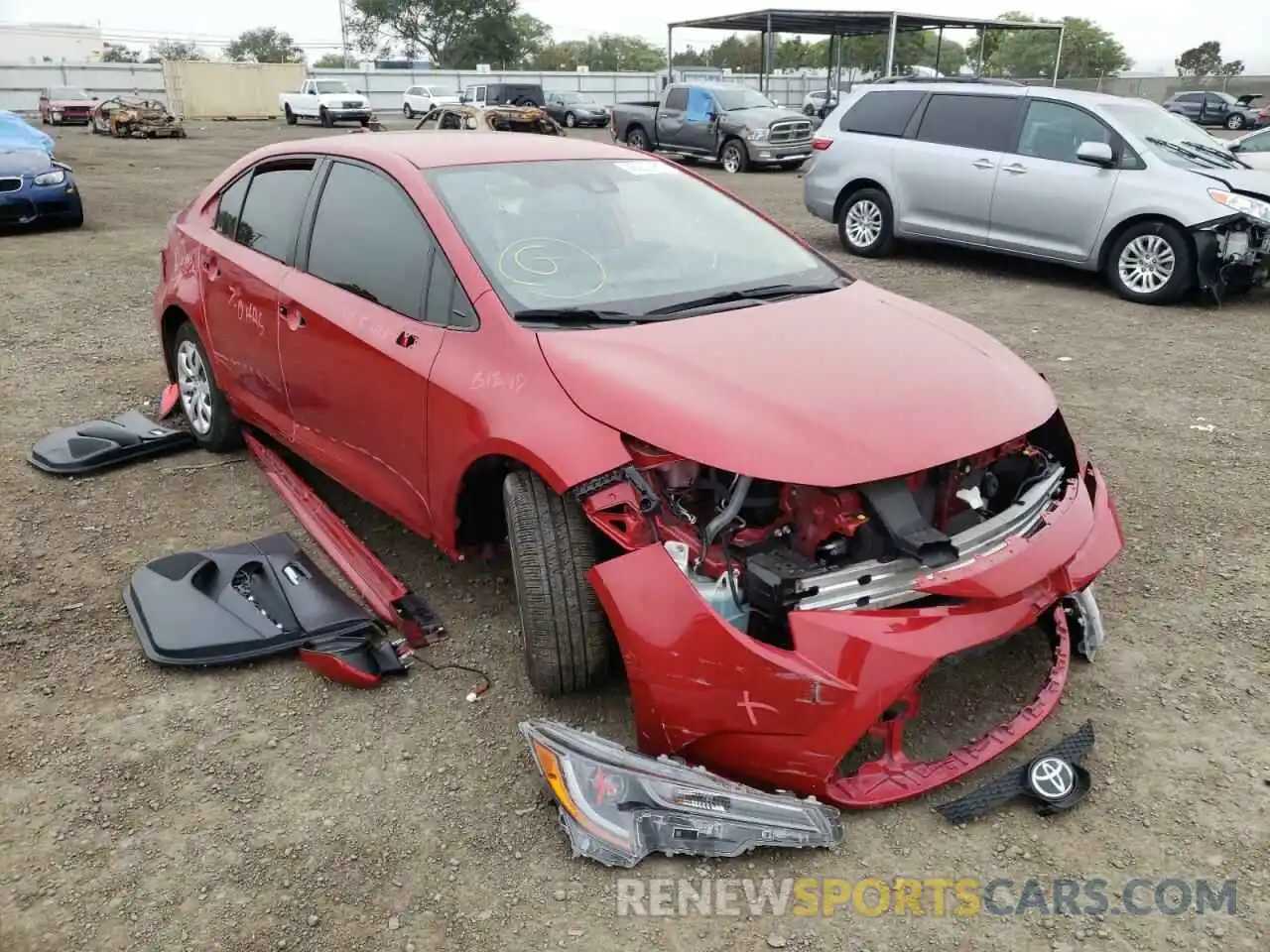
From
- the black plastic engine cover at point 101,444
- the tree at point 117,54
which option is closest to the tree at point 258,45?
the tree at point 117,54

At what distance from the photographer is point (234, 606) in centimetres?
341

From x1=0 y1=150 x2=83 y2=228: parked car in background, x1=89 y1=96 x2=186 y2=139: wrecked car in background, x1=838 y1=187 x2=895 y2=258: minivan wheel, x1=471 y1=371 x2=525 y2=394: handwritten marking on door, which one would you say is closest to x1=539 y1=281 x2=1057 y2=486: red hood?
x1=471 y1=371 x2=525 y2=394: handwritten marking on door

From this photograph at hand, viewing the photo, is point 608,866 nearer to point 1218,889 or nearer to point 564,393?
point 564,393

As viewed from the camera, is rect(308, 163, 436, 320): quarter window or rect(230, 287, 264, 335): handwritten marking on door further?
rect(230, 287, 264, 335): handwritten marking on door

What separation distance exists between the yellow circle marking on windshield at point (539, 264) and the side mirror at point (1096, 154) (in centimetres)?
656

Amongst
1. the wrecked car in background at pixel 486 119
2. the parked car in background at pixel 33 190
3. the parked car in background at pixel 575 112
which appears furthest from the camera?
the parked car in background at pixel 575 112

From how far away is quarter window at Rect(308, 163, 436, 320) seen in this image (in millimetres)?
3369

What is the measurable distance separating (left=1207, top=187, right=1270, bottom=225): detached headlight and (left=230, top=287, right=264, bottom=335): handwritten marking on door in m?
7.43

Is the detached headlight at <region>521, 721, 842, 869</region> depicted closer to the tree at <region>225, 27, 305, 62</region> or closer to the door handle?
the door handle

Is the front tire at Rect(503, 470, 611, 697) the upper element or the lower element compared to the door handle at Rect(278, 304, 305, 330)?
lower

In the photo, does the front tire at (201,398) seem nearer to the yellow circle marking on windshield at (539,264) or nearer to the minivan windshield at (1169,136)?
the yellow circle marking on windshield at (539,264)

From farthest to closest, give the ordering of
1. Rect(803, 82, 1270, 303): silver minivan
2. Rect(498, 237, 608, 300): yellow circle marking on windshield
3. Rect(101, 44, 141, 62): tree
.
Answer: Rect(101, 44, 141, 62): tree → Rect(803, 82, 1270, 303): silver minivan → Rect(498, 237, 608, 300): yellow circle marking on windshield

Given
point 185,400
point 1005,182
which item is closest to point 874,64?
point 1005,182

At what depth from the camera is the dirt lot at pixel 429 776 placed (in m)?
2.28
